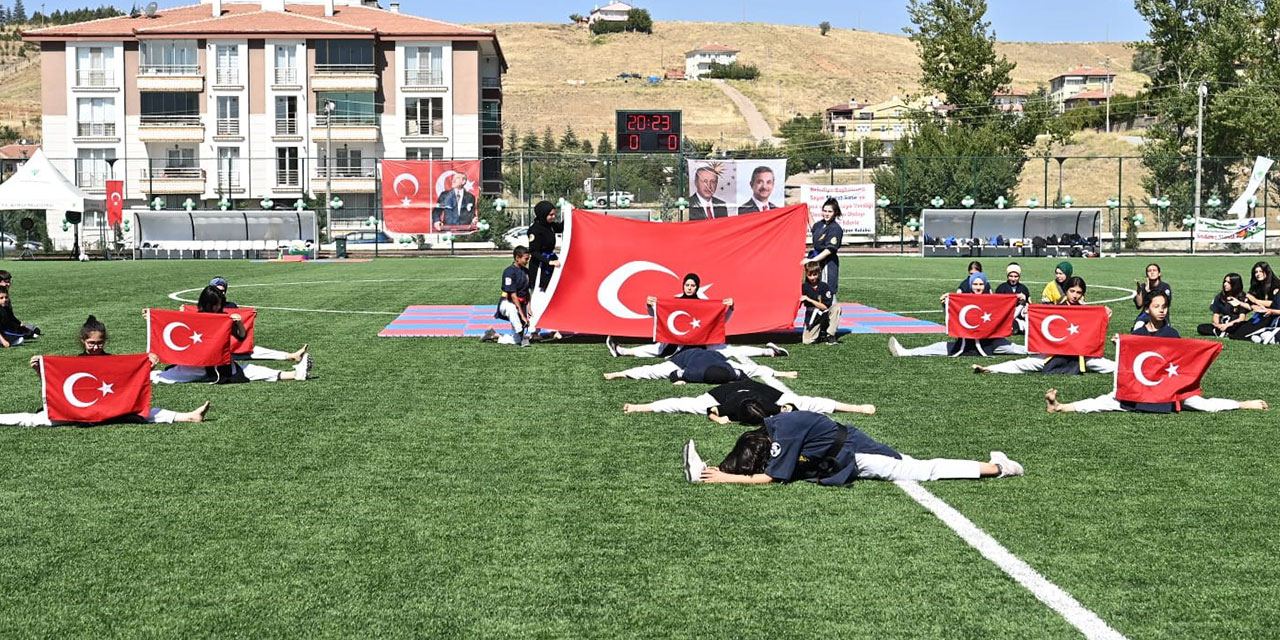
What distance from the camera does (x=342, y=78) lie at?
72750mm

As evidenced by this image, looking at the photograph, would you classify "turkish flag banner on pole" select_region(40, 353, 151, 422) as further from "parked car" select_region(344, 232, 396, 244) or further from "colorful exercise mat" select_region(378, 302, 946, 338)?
"parked car" select_region(344, 232, 396, 244)

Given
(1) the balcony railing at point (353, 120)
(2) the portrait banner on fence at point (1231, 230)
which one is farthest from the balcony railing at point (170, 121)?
(2) the portrait banner on fence at point (1231, 230)

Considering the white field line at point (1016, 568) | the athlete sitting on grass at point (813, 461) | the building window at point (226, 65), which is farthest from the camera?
the building window at point (226, 65)

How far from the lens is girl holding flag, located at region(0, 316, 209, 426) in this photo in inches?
413

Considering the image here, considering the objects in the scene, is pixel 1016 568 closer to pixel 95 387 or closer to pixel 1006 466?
pixel 1006 466

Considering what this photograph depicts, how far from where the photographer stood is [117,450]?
31.6 ft

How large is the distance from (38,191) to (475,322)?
31497mm

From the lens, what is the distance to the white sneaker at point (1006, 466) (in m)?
8.75

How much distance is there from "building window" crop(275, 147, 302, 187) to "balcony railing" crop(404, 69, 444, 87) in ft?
25.7

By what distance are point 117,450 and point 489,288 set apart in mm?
19719

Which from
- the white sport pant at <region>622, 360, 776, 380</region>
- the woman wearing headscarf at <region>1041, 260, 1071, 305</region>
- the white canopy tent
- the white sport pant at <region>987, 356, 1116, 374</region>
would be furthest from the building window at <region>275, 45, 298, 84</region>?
the white sport pant at <region>987, 356, 1116, 374</region>

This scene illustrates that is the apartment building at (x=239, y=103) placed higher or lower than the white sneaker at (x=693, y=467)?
higher

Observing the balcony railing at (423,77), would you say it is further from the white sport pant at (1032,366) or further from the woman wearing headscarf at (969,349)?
the white sport pant at (1032,366)

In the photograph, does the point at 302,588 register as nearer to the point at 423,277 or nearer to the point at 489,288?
the point at 489,288
